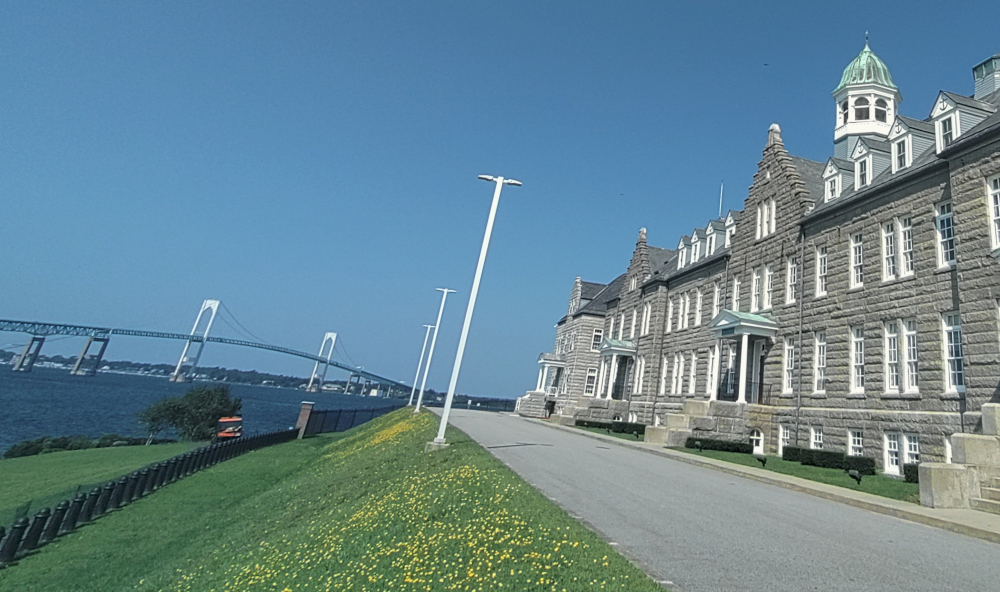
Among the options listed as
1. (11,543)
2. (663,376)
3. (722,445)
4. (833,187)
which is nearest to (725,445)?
(722,445)

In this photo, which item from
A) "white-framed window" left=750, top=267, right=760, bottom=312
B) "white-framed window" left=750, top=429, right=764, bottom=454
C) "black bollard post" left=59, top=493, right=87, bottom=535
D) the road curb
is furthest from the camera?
"white-framed window" left=750, top=267, right=760, bottom=312

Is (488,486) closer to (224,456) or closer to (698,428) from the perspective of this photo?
(698,428)

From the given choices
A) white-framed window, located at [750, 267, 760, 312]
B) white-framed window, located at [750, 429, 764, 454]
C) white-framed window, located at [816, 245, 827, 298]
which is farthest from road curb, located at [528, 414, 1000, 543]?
white-framed window, located at [750, 267, 760, 312]

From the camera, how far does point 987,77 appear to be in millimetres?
23609

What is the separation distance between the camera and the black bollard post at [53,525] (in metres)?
12.6

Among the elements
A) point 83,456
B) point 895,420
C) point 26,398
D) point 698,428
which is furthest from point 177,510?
point 26,398

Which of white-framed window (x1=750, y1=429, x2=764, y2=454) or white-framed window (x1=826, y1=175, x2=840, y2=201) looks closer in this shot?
white-framed window (x1=826, y1=175, x2=840, y2=201)

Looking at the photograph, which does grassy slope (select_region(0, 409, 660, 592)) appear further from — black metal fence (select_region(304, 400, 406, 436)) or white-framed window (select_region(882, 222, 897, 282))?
black metal fence (select_region(304, 400, 406, 436))

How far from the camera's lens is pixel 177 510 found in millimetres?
16031

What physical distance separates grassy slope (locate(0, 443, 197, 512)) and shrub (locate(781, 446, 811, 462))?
25092 mm

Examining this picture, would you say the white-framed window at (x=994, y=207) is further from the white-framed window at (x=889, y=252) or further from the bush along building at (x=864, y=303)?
the white-framed window at (x=889, y=252)

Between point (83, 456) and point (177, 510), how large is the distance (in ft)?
47.8

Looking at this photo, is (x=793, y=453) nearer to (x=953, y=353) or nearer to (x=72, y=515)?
(x=953, y=353)

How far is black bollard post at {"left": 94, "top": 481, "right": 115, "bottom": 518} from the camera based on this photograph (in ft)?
49.0
